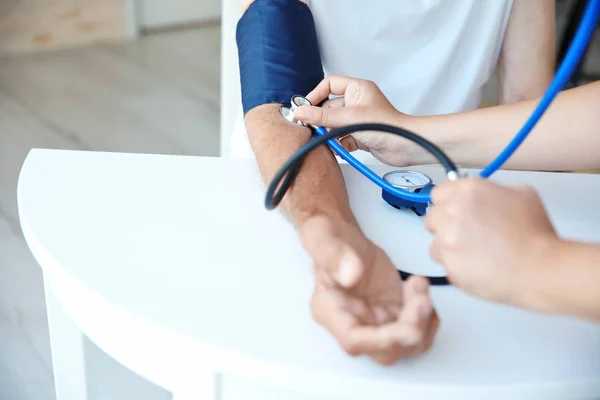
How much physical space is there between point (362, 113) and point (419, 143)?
0.68 ft

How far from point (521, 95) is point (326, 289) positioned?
82cm

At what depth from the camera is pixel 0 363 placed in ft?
4.81

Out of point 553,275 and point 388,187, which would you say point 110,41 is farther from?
point 553,275

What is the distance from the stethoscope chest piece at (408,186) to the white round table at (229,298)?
0.04ft

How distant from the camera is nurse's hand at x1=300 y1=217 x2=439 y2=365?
491mm

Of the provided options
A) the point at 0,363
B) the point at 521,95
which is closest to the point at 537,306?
the point at 521,95

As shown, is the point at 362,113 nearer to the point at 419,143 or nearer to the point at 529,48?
the point at 419,143

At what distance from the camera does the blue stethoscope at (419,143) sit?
0.55 metres

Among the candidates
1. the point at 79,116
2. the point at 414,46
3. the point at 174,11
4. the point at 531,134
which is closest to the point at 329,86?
the point at 531,134

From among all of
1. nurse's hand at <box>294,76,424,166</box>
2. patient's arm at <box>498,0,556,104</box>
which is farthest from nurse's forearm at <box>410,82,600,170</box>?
patient's arm at <box>498,0,556,104</box>

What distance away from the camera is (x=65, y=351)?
0.77m

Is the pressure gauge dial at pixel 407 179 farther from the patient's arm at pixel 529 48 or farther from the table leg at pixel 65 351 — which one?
the patient's arm at pixel 529 48

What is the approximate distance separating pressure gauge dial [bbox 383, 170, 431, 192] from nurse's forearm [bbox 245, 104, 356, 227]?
56 millimetres

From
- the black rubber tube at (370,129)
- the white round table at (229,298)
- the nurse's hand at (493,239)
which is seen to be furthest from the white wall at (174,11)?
the nurse's hand at (493,239)
